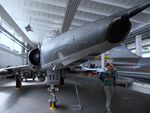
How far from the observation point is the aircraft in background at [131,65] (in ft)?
20.5

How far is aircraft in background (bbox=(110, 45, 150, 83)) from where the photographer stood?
6246 mm

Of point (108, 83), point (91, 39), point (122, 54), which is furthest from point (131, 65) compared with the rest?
point (91, 39)

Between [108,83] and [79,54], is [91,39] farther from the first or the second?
[108,83]

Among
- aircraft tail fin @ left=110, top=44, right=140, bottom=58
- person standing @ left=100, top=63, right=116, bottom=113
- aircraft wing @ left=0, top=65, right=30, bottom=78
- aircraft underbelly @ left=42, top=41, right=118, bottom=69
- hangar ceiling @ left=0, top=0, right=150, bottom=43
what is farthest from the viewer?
hangar ceiling @ left=0, top=0, right=150, bottom=43

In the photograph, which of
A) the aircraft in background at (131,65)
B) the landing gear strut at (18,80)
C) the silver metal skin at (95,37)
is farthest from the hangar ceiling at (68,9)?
the silver metal skin at (95,37)

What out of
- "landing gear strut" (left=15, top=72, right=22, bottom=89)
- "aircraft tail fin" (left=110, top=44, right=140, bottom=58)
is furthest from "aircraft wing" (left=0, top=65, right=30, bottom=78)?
"aircraft tail fin" (left=110, top=44, right=140, bottom=58)

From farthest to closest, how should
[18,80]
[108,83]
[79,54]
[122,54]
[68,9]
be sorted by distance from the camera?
[18,80]
[68,9]
[122,54]
[108,83]
[79,54]

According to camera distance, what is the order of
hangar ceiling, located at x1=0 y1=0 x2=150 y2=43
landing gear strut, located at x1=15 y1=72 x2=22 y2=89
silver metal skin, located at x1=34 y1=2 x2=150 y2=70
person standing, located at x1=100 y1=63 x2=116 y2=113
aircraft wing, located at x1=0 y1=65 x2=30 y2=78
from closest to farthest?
silver metal skin, located at x1=34 y1=2 x2=150 y2=70 → person standing, located at x1=100 y1=63 x2=116 y2=113 → aircraft wing, located at x1=0 y1=65 x2=30 y2=78 → hangar ceiling, located at x1=0 y1=0 x2=150 y2=43 → landing gear strut, located at x1=15 y1=72 x2=22 y2=89

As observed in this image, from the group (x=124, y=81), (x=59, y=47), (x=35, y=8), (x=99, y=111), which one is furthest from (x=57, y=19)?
(x=99, y=111)

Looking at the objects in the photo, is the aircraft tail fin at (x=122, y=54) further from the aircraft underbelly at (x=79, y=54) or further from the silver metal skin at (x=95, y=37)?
the silver metal skin at (x=95, y=37)

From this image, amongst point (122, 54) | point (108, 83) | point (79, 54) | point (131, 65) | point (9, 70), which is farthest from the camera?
point (9, 70)

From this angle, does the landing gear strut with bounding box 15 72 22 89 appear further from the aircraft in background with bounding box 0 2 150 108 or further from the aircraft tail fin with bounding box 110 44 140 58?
the aircraft tail fin with bounding box 110 44 140 58

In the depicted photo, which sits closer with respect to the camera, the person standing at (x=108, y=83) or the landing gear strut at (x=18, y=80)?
the person standing at (x=108, y=83)

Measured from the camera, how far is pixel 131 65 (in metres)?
6.92
